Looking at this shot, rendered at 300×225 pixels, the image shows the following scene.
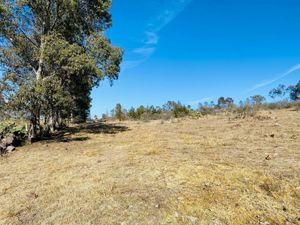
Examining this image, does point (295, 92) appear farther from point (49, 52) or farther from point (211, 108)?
point (49, 52)

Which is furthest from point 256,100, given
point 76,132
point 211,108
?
point 76,132

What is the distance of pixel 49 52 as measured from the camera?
11.5 metres

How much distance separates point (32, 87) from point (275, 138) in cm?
1044

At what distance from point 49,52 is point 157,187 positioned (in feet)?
30.3

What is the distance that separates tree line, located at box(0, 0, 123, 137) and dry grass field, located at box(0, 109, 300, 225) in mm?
3516

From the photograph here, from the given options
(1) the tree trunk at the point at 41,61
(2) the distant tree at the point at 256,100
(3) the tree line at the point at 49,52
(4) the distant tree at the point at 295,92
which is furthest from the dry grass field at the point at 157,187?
(4) the distant tree at the point at 295,92

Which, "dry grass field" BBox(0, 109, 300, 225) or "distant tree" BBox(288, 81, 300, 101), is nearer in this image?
"dry grass field" BBox(0, 109, 300, 225)

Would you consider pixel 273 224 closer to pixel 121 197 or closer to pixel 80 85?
pixel 121 197

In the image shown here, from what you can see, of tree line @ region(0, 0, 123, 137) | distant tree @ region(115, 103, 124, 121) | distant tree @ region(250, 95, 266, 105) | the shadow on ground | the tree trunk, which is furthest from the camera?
distant tree @ region(115, 103, 124, 121)

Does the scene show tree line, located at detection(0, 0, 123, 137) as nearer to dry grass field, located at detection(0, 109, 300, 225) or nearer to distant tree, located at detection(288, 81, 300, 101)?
dry grass field, located at detection(0, 109, 300, 225)

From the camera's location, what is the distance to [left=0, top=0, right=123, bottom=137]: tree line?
10797mm

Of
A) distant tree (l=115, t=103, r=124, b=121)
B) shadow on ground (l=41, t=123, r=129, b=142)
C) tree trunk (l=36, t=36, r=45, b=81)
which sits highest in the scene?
tree trunk (l=36, t=36, r=45, b=81)

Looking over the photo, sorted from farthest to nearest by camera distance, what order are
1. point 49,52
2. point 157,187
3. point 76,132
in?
point 76,132, point 49,52, point 157,187

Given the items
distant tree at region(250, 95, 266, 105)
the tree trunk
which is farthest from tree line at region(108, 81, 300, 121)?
the tree trunk
